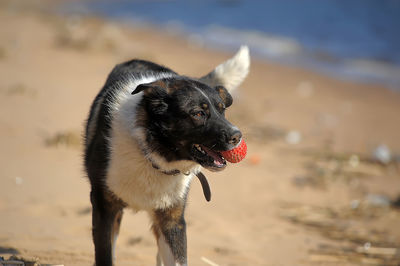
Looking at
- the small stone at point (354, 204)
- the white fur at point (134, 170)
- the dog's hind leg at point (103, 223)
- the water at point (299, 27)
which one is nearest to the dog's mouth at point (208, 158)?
the white fur at point (134, 170)

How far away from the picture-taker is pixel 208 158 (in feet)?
10.1

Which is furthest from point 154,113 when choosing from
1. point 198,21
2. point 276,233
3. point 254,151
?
point 198,21

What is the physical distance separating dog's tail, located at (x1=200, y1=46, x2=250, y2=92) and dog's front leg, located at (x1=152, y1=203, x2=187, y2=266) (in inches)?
51.8

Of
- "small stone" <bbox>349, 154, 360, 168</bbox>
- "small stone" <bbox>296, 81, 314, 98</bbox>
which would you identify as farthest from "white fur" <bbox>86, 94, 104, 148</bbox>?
"small stone" <bbox>296, 81, 314, 98</bbox>

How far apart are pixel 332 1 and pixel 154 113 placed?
71.5 ft

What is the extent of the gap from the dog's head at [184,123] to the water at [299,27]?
9.63 metres

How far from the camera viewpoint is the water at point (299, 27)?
45.1 feet

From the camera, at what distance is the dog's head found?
120 inches

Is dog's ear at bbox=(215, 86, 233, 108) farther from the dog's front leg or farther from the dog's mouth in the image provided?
the dog's front leg

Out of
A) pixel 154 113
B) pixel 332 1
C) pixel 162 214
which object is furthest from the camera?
pixel 332 1

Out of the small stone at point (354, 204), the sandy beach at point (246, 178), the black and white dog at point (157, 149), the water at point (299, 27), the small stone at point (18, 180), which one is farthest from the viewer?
the water at point (299, 27)

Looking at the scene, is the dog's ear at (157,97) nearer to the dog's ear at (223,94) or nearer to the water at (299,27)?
the dog's ear at (223,94)

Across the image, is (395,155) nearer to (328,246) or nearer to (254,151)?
(254,151)

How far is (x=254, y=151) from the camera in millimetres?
7129
